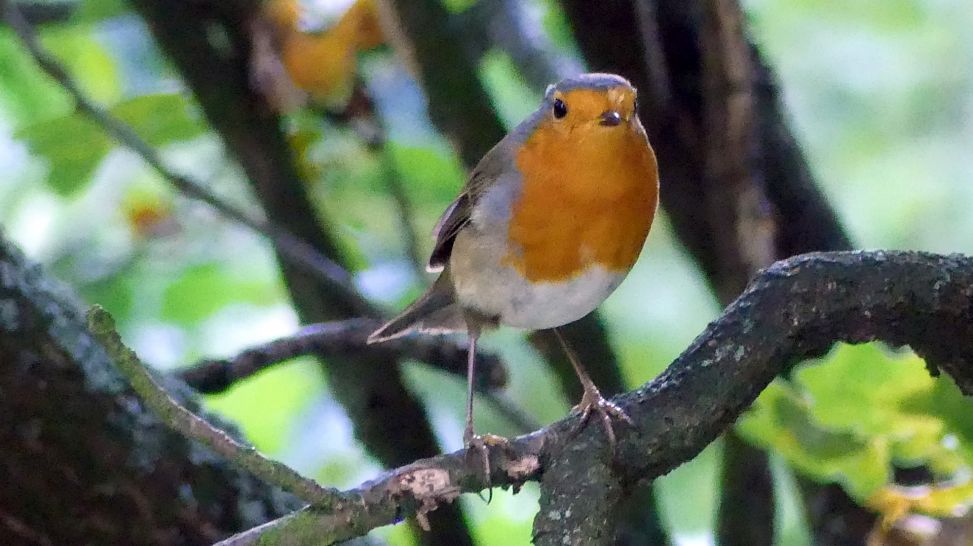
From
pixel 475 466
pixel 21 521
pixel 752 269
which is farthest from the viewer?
pixel 752 269

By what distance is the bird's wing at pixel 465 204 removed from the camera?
133 centimetres

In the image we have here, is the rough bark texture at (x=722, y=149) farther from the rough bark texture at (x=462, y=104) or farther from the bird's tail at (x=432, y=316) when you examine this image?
the bird's tail at (x=432, y=316)

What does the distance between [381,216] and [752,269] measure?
79 cm

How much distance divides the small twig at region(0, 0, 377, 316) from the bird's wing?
0.76 feet

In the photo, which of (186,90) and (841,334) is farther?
(186,90)

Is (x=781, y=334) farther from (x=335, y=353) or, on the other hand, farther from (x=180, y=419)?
(x=335, y=353)

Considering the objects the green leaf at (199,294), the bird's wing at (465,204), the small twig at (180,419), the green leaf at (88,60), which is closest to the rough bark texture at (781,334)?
the small twig at (180,419)

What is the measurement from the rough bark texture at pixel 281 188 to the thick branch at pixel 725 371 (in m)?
0.68

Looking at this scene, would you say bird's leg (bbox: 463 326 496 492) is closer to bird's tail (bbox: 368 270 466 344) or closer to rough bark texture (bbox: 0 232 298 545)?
bird's tail (bbox: 368 270 466 344)

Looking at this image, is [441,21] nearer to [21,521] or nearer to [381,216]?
[381,216]

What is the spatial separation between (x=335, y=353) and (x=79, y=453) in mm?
444

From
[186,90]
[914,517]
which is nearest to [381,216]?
[186,90]

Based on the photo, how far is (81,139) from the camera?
5.57ft

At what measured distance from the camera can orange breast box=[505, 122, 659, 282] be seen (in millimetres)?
1189
